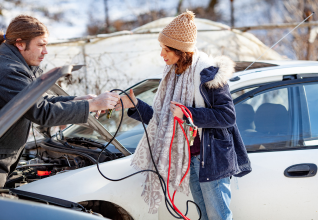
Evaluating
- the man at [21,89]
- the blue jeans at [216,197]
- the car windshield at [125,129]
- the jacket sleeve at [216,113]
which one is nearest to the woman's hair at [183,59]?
the jacket sleeve at [216,113]

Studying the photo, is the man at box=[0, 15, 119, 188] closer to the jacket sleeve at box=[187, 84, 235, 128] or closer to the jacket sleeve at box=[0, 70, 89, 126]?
→ the jacket sleeve at box=[0, 70, 89, 126]

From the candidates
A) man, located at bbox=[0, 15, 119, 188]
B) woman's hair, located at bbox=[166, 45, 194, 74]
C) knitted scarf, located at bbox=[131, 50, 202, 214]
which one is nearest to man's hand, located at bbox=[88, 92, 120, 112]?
man, located at bbox=[0, 15, 119, 188]

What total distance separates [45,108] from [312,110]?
2153 mm

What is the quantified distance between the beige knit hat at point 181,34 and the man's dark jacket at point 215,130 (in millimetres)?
225

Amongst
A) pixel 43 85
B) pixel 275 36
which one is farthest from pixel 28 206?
pixel 275 36

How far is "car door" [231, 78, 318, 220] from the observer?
8.36ft

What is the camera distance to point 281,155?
2.61 metres

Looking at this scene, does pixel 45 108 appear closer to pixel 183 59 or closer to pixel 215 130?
pixel 183 59

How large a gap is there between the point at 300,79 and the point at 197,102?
109 cm

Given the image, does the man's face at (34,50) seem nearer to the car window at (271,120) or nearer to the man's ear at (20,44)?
the man's ear at (20,44)

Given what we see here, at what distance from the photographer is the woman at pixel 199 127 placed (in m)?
2.19

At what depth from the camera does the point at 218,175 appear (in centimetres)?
220

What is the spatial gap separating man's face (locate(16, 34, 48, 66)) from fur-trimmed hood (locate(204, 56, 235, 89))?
1092mm

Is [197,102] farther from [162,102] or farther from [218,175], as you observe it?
[218,175]
